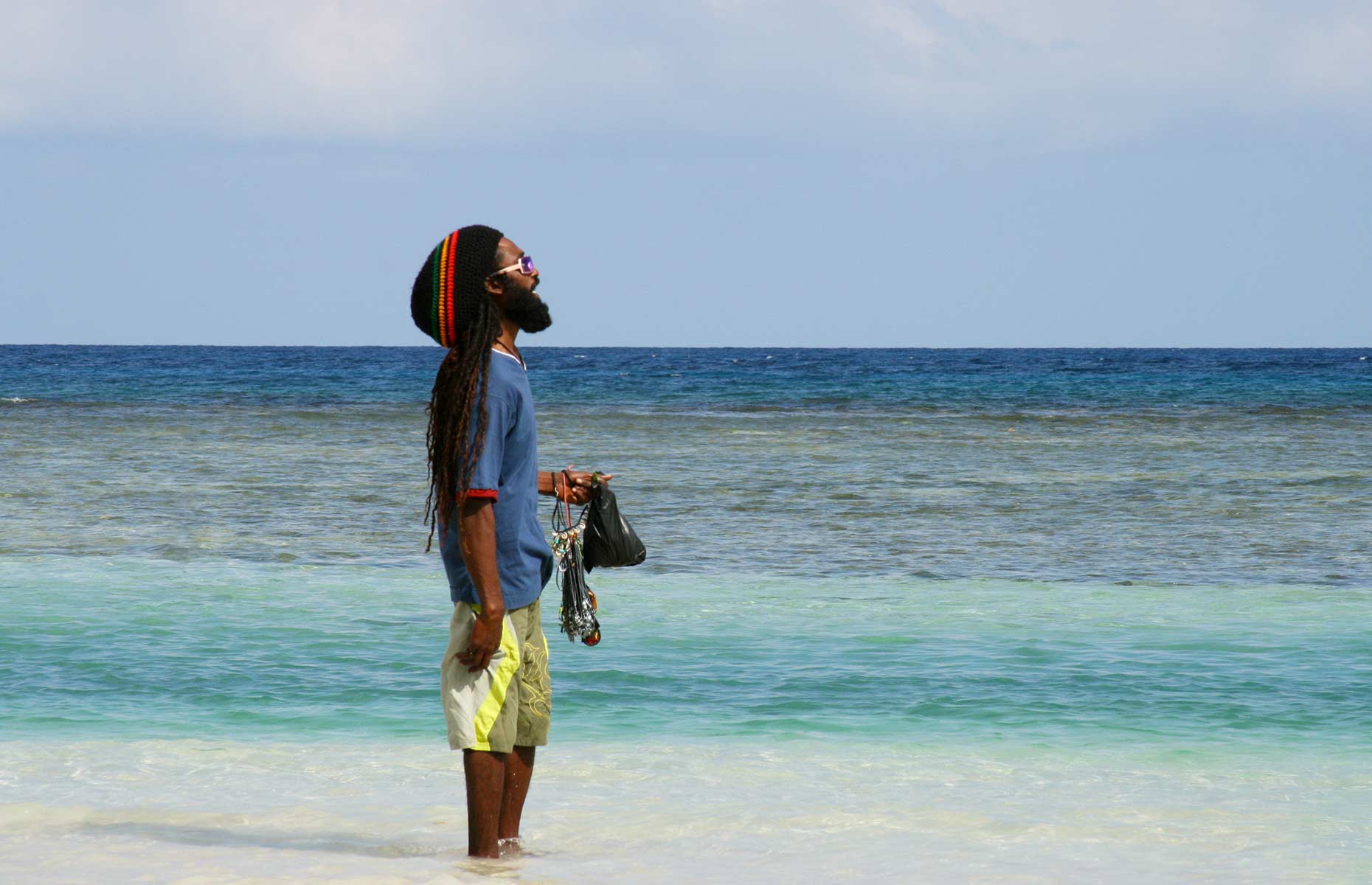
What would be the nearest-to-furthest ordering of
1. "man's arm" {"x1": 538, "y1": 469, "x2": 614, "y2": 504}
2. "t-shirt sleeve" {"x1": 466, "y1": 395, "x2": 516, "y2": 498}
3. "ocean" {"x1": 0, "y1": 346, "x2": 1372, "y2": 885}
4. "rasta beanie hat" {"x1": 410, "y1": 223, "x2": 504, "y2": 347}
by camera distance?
1. "t-shirt sleeve" {"x1": 466, "y1": 395, "x2": 516, "y2": 498}
2. "rasta beanie hat" {"x1": 410, "y1": 223, "x2": 504, "y2": 347}
3. "man's arm" {"x1": 538, "y1": 469, "x2": 614, "y2": 504}
4. "ocean" {"x1": 0, "y1": 346, "x2": 1372, "y2": 885}

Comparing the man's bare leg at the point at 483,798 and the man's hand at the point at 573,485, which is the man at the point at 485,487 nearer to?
the man's bare leg at the point at 483,798

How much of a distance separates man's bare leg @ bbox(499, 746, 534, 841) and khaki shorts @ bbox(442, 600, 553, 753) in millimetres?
168

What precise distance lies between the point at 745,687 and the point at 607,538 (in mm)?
2586

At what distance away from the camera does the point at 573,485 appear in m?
4.31

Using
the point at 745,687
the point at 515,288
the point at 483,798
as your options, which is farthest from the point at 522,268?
the point at 745,687

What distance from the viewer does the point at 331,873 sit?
4.30m

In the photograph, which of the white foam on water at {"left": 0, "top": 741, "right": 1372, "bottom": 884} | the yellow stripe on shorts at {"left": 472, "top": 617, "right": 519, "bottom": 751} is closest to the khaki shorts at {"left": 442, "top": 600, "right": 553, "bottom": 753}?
the yellow stripe on shorts at {"left": 472, "top": 617, "right": 519, "bottom": 751}

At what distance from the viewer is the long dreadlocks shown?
3.90m

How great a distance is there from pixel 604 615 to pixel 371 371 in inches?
2412

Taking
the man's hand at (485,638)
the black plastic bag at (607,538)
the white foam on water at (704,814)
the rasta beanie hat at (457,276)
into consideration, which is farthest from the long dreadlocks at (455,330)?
the white foam on water at (704,814)

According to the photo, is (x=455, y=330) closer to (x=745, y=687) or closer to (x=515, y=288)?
(x=515, y=288)

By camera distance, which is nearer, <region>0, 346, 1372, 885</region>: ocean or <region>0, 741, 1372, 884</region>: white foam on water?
<region>0, 741, 1372, 884</region>: white foam on water

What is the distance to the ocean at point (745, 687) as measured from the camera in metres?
4.66

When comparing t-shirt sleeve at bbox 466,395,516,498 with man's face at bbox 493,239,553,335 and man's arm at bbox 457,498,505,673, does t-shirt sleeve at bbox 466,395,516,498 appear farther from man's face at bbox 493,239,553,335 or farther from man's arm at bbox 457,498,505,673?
man's face at bbox 493,239,553,335
